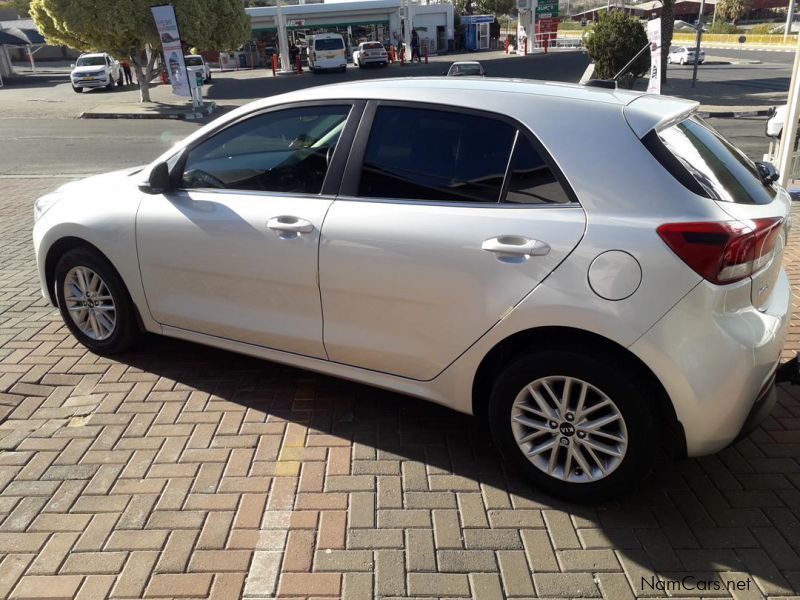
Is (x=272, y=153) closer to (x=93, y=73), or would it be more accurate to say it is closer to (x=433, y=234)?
(x=433, y=234)

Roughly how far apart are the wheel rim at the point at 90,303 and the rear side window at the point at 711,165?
10.7 ft

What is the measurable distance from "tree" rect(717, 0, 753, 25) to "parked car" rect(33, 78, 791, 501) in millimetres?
87895

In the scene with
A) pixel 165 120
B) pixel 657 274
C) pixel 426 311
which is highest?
pixel 657 274

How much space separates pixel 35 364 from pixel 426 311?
9.23 feet

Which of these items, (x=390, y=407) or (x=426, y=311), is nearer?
(x=426, y=311)

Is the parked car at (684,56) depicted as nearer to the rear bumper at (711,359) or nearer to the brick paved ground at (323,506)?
the brick paved ground at (323,506)

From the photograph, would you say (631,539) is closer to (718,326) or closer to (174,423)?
(718,326)

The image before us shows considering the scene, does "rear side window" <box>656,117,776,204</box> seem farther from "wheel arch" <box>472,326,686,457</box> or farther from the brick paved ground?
the brick paved ground

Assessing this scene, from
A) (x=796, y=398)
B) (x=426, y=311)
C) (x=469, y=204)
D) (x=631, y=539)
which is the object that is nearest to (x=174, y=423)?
(x=426, y=311)

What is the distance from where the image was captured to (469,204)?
296cm

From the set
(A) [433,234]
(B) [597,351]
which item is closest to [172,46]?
(A) [433,234]

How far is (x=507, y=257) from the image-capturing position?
280 cm

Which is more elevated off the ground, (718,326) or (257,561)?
(718,326)

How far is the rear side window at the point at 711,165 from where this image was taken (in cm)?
271
